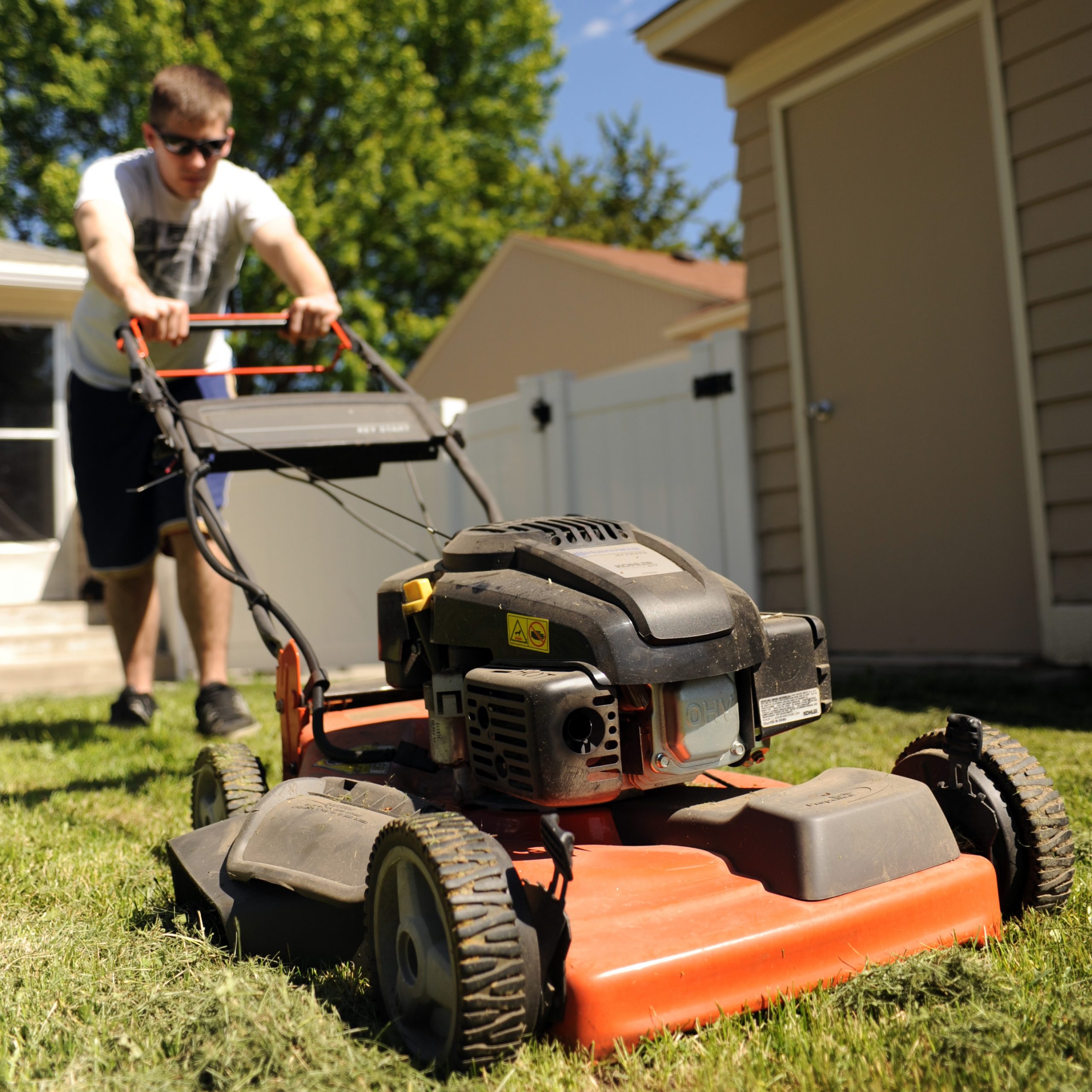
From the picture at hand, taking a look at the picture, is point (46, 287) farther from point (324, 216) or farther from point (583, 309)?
point (324, 216)

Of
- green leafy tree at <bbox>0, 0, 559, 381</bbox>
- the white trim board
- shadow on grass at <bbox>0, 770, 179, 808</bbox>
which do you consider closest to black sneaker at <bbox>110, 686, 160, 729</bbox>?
shadow on grass at <bbox>0, 770, 179, 808</bbox>

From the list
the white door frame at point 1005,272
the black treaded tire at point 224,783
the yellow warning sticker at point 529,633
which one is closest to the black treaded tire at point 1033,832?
the yellow warning sticker at point 529,633

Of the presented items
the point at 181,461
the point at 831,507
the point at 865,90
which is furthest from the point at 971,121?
the point at 181,461

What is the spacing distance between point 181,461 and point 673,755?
5.31ft

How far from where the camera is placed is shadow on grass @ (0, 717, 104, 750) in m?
4.13

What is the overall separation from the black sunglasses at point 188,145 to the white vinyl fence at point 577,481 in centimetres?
212

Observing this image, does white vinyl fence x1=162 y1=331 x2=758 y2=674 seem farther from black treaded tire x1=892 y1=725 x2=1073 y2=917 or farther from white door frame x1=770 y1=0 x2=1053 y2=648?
black treaded tire x1=892 y1=725 x2=1073 y2=917

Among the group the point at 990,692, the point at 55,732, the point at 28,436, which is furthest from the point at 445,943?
the point at 28,436

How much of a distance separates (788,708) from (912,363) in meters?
3.63

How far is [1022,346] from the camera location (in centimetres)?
460

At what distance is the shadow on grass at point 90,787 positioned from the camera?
3150 millimetres

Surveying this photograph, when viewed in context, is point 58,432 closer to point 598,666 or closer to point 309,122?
point 598,666

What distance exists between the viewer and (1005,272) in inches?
186

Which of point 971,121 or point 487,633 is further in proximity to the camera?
point 971,121
